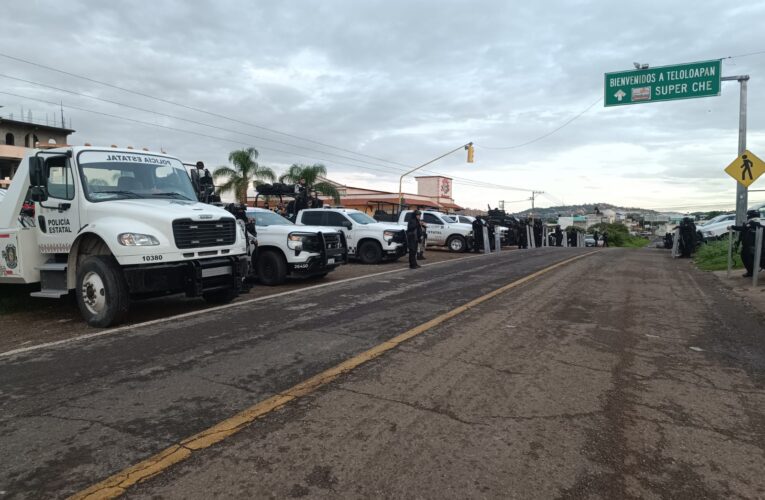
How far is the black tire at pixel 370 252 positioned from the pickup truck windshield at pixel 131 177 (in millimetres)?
8659

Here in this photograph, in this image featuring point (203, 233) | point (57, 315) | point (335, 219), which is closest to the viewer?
point (203, 233)

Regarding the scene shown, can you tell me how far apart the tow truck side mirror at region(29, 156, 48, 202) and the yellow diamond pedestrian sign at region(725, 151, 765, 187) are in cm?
1559

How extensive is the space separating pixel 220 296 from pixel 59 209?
8.80ft

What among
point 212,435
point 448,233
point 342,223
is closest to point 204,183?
point 212,435

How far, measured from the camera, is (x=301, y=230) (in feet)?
36.9

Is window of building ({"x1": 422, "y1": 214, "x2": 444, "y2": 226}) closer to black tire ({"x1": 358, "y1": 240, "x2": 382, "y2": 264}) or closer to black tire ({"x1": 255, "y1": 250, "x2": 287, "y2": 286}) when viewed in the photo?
black tire ({"x1": 358, "y1": 240, "x2": 382, "y2": 264})

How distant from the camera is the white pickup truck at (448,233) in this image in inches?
912

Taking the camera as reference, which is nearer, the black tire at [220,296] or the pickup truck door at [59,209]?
the pickup truck door at [59,209]

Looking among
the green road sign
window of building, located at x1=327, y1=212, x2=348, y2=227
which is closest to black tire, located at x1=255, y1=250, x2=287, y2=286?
window of building, located at x1=327, y1=212, x2=348, y2=227

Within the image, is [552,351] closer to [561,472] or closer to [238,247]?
[561,472]

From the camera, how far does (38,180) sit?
738 centimetres

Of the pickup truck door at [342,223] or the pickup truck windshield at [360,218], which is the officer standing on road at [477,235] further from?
the pickup truck door at [342,223]

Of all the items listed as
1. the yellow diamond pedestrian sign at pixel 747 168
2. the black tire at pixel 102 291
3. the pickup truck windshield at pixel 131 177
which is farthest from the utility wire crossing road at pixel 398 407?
the yellow diamond pedestrian sign at pixel 747 168

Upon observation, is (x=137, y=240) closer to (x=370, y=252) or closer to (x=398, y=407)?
(x=398, y=407)
